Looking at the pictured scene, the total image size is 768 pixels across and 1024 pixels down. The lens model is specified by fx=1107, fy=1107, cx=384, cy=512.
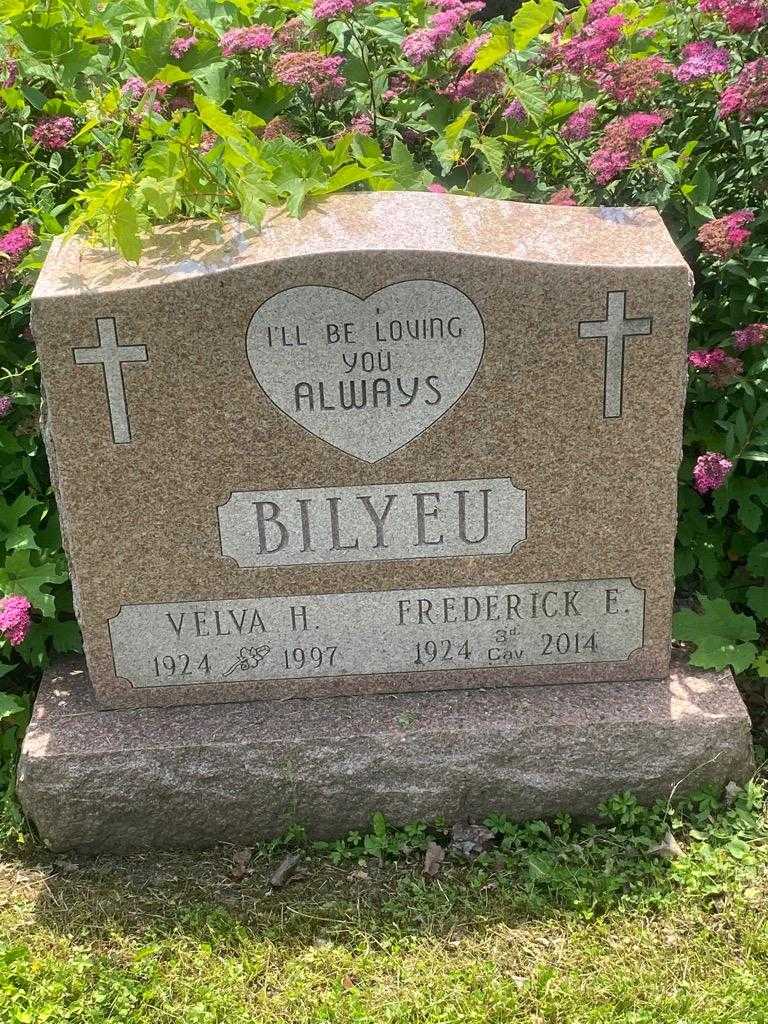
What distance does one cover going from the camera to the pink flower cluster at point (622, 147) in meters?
2.98

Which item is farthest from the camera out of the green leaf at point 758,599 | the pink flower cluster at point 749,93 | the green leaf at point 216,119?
the green leaf at point 758,599

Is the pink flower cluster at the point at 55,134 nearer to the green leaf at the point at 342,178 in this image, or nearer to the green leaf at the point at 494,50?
the green leaf at the point at 342,178

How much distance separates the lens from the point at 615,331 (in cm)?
272

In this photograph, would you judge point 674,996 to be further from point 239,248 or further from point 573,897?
point 239,248

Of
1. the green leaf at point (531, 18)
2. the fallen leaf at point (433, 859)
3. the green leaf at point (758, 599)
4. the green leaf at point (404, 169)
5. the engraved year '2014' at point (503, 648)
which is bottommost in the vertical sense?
the fallen leaf at point (433, 859)

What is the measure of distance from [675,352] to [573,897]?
1388mm

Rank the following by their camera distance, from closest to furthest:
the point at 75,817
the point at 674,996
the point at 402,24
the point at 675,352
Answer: the point at 674,996 < the point at 675,352 < the point at 75,817 < the point at 402,24

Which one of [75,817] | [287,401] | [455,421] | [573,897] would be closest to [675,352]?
[455,421]

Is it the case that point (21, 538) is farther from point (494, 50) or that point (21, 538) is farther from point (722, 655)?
point (722, 655)

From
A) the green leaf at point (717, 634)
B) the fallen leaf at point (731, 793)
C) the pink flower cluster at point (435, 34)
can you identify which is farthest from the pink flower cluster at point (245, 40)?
the fallen leaf at point (731, 793)

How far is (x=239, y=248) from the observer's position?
2.69m

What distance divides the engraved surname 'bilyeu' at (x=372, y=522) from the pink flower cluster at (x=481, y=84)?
3.78ft

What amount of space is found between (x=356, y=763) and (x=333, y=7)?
2096 millimetres

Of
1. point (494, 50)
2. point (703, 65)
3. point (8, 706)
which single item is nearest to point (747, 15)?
point (703, 65)
